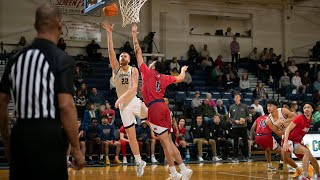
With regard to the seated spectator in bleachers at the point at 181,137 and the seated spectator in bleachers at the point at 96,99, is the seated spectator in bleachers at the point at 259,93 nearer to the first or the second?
the seated spectator in bleachers at the point at 181,137

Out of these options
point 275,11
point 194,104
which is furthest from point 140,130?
point 275,11

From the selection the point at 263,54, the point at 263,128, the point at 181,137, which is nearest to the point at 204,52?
the point at 263,54

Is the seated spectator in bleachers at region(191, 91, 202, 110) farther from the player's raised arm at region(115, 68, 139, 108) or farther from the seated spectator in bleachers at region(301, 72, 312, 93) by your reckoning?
the player's raised arm at region(115, 68, 139, 108)

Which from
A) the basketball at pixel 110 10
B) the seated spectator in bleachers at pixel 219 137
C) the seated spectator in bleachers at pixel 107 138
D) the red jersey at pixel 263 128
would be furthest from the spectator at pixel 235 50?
the basketball at pixel 110 10

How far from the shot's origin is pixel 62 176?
3.21 m

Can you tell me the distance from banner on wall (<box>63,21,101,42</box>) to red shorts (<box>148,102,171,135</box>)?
49.6 feet

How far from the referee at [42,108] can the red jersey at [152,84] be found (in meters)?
4.63

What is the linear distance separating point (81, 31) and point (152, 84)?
1535 centimetres

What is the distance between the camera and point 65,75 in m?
3.23

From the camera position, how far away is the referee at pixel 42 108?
10.3ft

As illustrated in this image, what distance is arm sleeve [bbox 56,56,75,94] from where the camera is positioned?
10.5ft

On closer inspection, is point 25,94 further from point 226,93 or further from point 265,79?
point 265,79

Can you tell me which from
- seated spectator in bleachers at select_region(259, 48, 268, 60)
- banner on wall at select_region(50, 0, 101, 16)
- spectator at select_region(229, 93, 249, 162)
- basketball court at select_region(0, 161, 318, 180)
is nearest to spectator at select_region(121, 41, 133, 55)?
banner on wall at select_region(50, 0, 101, 16)

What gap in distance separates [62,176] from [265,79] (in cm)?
2192
